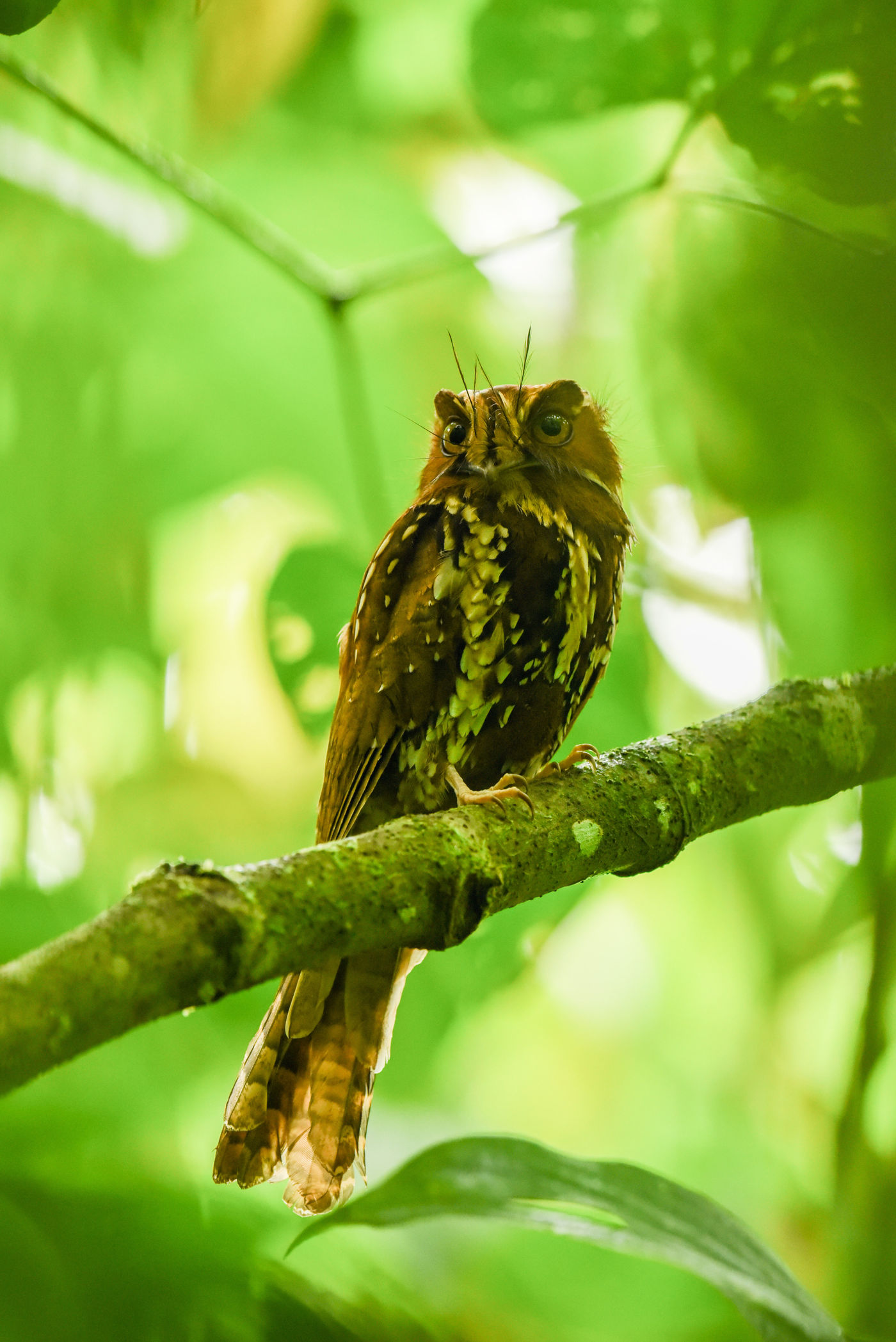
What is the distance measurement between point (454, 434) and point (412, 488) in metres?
0.18

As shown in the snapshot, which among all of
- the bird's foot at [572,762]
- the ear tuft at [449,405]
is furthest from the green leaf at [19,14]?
the bird's foot at [572,762]

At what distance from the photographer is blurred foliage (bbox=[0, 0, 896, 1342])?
0.80 metres

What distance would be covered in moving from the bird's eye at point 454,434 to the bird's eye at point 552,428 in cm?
8

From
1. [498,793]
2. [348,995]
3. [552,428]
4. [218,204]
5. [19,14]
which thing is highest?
[218,204]

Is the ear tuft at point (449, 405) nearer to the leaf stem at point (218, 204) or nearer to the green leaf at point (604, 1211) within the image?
the leaf stem at point (218, 204)

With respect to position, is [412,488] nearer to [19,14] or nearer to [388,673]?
[388,673]

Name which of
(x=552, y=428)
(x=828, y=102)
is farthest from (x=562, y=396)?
(x=828, y=102)

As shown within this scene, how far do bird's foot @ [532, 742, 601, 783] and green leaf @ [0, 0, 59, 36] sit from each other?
0.72m

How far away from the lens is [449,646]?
1005 millimetres

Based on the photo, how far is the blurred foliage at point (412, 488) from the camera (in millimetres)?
798

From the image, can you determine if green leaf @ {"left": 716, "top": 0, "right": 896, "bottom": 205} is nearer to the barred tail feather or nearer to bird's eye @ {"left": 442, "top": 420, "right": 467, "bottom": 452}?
bird's eye @ {"left": 442, "top": 420, "right": 467, "bottom": 452}

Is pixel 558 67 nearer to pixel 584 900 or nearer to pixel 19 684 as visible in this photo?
pixel 19 684

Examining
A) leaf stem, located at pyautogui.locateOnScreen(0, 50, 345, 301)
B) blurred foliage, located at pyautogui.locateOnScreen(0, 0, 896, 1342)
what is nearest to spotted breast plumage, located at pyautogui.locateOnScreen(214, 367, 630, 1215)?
blurred foliage, located at pyautogui.locateOnScreen(0, 0, 896, 1342)

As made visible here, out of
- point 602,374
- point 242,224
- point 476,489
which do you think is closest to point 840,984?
point 476,489
